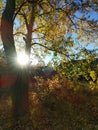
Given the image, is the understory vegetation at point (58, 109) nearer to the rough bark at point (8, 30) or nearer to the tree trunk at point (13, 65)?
the tree trunk at point (13, 65)

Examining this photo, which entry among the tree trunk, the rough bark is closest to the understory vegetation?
the tree trunk

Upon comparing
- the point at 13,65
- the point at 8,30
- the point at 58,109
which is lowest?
the point at 58,109

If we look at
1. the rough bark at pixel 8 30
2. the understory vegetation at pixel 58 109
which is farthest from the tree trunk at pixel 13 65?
the understory vegetation at pixel 58 109

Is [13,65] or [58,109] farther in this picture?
[58,109]

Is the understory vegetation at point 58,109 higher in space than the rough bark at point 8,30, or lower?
lower

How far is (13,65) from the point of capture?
2088cm

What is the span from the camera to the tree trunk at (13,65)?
66.4 feet

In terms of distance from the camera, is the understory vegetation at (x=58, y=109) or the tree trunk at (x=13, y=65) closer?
the understory vegetation at (x=58, y=109)

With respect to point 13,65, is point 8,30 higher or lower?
higher

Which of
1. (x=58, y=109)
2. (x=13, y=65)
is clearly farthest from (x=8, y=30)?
(x=58, y=109)

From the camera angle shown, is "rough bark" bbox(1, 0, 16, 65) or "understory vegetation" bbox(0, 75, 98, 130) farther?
"rough bark" bbox(1, 0, 16, 65)

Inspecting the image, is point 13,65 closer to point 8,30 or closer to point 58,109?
point 8,30

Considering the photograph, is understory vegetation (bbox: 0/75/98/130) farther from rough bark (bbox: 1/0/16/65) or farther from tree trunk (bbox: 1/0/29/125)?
rough bark (bbox: 1/0/16/65)

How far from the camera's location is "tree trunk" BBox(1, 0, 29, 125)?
20234 mm
